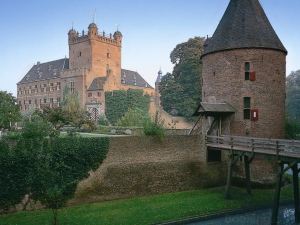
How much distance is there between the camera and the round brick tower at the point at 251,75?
68.3ft

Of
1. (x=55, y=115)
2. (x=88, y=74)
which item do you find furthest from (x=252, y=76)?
(x=88, y=74)

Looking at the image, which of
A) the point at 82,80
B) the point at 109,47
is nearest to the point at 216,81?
the point at 82,80

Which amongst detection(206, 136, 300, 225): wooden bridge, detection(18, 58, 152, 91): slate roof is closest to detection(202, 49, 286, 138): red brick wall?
detection(206, 136, 300, 225): wooden bridge

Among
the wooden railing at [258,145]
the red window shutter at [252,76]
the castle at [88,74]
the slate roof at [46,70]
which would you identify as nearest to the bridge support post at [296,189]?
the wooden railing at [258,145]

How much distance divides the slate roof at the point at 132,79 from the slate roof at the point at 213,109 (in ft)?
131

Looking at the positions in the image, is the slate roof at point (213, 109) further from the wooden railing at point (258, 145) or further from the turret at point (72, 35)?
the turret at point (72, 35)

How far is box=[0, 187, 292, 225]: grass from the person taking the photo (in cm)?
1412

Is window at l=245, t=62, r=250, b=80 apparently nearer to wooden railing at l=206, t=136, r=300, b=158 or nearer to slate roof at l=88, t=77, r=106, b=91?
wooden railing at l=206, t=136, r=300, b=158

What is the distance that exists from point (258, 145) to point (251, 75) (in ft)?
18.0

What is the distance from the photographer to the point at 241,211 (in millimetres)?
16781

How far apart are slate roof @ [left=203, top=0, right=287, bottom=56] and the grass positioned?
8335mm

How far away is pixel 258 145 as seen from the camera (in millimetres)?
16750

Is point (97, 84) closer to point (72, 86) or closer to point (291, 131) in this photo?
point (72, 86)

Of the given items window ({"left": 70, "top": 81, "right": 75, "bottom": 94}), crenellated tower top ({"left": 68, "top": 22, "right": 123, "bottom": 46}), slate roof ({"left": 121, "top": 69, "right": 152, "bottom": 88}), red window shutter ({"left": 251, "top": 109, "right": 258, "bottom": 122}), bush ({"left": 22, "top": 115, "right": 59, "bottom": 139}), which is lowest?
bush ({"left": 22, "top": 115, "right": 59, "bottom": 139})
